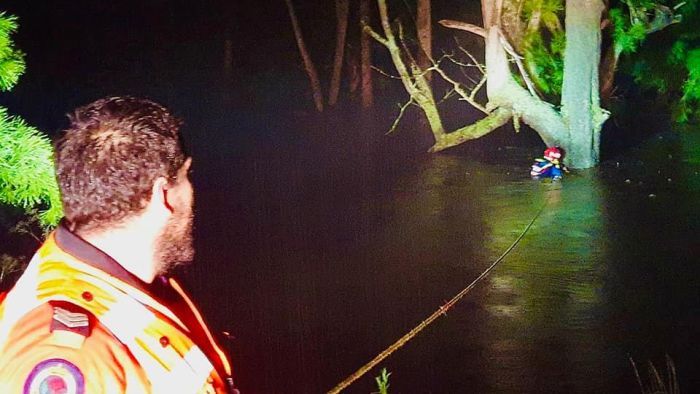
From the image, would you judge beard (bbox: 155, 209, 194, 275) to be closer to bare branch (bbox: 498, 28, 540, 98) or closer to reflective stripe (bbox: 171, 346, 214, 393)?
reflective stripe (bbox: 171, 346, 214, 393)

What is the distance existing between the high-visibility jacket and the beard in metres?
0.24

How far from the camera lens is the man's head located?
6.12 ft

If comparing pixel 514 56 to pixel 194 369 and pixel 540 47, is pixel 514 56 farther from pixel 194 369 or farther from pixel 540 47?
pixel 194 369

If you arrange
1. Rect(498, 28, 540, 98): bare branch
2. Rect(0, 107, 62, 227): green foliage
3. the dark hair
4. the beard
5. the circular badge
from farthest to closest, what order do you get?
Rect(498, 28, 540, 98): bare branch → Rect(0, 107, 62, 227): green foliage → the beard → the dark hair → the circular badge

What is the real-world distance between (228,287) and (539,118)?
9154 millimetres

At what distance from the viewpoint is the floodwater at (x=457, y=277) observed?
6.20 metres

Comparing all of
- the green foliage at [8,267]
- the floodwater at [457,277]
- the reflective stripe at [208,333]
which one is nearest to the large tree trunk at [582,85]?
the floodwater at [457,277]

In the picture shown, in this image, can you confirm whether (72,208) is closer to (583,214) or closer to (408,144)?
(583,214)

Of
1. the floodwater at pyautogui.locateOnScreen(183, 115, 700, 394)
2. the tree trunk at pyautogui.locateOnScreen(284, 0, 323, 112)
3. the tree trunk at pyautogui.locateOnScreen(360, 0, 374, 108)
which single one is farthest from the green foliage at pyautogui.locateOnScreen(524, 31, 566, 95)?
the tree trunk at pyautogui.locateOnScreen(284, 0, 323, 112)

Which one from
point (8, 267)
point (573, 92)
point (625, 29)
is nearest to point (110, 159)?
point (8, 267)

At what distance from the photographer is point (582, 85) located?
15594 mm

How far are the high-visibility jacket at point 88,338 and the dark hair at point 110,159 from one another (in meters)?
0.11

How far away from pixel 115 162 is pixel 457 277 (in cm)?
685

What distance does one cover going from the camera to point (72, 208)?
1.90 m
